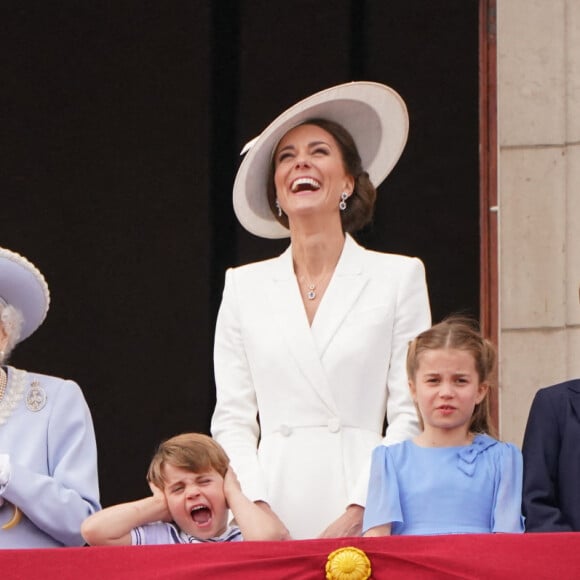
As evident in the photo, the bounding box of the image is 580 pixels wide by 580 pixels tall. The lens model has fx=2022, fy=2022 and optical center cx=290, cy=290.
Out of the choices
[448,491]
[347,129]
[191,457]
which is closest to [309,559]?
[448,491]

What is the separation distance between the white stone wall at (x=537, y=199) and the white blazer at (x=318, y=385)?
150 centimetres

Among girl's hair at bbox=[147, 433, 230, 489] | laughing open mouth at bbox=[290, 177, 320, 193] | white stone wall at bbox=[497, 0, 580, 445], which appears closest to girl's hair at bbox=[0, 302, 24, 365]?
girl's hair at bbox=[147, 433, 230, 489]

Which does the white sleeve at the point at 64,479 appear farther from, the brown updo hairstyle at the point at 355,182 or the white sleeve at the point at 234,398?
the brown updo hairstyle at the point at 355,182

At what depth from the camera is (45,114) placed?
24.8 feet

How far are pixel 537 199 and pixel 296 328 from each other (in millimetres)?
1795

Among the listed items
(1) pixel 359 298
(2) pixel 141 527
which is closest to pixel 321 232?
(1) pixel 359 298

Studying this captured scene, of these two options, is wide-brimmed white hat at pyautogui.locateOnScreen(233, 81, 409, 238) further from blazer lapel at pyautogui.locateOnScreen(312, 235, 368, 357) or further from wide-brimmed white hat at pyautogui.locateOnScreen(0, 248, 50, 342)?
wide-brimmed white hat at pyautogui.locateOnScreen(0, 248, 50, 342)

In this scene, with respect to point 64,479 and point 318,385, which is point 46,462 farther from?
point 318,385

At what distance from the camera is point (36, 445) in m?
4.97

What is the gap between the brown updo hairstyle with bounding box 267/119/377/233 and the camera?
215 inches

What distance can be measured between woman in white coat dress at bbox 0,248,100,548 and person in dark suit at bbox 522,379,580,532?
1059 millimetres

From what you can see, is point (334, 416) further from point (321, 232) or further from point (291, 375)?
point (321, 232)

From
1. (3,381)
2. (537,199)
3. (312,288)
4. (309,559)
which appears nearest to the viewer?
(309,559)

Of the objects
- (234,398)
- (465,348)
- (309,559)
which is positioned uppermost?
(465,348)
